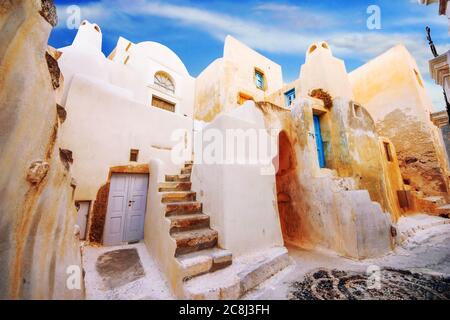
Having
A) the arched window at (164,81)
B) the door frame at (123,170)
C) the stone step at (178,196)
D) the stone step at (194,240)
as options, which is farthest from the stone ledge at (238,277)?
the arched window at (164,81)

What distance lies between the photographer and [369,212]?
4.27m

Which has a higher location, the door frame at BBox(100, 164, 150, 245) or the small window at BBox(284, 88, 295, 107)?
the small window at BBox(284, 88, 295, 107)

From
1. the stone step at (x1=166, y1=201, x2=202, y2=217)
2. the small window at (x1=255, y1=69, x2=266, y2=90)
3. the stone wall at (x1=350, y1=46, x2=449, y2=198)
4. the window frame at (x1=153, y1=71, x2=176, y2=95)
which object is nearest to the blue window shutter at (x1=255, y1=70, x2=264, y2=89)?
the small window at (x1=255, y1=69, x2=266, y2=90)

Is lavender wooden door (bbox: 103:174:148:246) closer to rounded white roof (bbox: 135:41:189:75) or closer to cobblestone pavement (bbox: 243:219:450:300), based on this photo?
cobblestone pavement (bbox: 243:219:450:300)

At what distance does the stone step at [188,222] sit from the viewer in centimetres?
299

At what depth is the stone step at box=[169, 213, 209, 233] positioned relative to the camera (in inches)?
118

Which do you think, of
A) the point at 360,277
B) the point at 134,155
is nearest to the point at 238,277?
the point at 360,277

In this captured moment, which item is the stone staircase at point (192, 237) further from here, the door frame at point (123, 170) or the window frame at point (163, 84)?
the window frame at point (163, 84)

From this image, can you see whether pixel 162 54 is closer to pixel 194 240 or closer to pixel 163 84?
pixel 163 84

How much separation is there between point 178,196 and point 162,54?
11.8 metres

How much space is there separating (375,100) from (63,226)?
16.5 m

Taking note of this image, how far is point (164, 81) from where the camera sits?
38.7 ft
